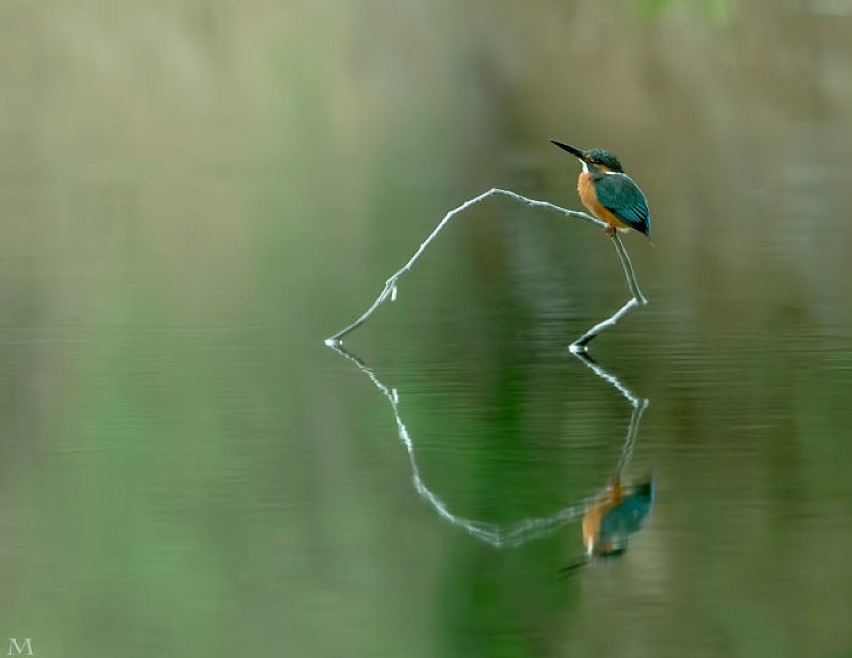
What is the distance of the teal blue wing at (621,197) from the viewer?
24.6 feet

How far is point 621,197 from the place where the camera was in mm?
7496

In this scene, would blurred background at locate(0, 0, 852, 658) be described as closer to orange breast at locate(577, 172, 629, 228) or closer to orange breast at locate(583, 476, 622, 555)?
orange breast at locate(583, 476, 622, 555)

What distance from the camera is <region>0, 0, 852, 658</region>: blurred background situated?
4.66 meters

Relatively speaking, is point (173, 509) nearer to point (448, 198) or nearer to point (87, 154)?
point (448, 198)

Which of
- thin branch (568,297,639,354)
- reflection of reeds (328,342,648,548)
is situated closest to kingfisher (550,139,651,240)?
thin branch (568,297,639,354)

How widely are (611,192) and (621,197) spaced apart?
0.04 m

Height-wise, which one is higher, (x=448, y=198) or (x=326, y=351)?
(x=448, y=198)


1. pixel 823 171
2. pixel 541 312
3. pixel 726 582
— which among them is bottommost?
pixel 726 582

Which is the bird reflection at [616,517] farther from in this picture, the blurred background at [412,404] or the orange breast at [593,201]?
the orange breast at [593,201]

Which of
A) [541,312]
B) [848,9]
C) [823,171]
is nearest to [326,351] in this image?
[541,312]

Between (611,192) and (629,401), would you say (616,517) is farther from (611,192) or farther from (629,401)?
(611,192)

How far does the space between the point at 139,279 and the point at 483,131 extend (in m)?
11.2

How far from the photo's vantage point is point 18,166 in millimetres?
18531

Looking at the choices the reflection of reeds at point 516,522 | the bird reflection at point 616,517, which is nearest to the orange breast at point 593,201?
the reflection of reeds at point 516,522
